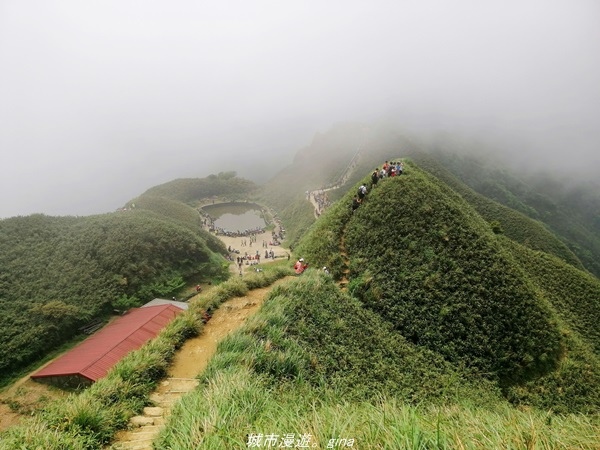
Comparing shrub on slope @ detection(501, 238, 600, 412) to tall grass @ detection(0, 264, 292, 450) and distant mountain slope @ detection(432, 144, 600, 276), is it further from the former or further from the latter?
distant mountain slope @ detection(432, 144, 600, 276)

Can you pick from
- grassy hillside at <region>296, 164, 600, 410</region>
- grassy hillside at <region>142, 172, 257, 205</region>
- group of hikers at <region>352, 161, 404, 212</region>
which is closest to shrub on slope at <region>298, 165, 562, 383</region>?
grassy hillside at <region>296, 164, 600, 410</region>

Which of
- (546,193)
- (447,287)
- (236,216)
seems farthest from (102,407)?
(546,193)

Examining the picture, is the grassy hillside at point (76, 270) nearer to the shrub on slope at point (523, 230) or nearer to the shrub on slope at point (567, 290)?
the shrub on slope at point (567, 290)

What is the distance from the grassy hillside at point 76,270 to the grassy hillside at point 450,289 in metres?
21.4

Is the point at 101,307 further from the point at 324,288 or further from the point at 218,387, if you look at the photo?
the point at 218,387

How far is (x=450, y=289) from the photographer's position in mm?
18016

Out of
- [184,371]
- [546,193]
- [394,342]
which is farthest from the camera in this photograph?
[546,193]

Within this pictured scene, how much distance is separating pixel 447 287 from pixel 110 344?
74.4ft

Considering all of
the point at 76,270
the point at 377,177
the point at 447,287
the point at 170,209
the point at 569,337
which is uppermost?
the point at 377,177

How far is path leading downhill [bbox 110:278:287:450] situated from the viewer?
18.8ft

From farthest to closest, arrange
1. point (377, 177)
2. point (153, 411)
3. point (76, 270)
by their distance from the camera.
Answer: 1. point (76, 270)
2. point (377, 177)
3. point (153, 411)

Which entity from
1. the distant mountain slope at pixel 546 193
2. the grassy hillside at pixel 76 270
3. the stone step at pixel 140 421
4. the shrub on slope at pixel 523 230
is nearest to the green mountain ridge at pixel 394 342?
the stone step at pixel 140 421

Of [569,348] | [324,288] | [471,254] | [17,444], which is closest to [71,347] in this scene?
[324,288]

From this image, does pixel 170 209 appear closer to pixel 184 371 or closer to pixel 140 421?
pixel 184 371
